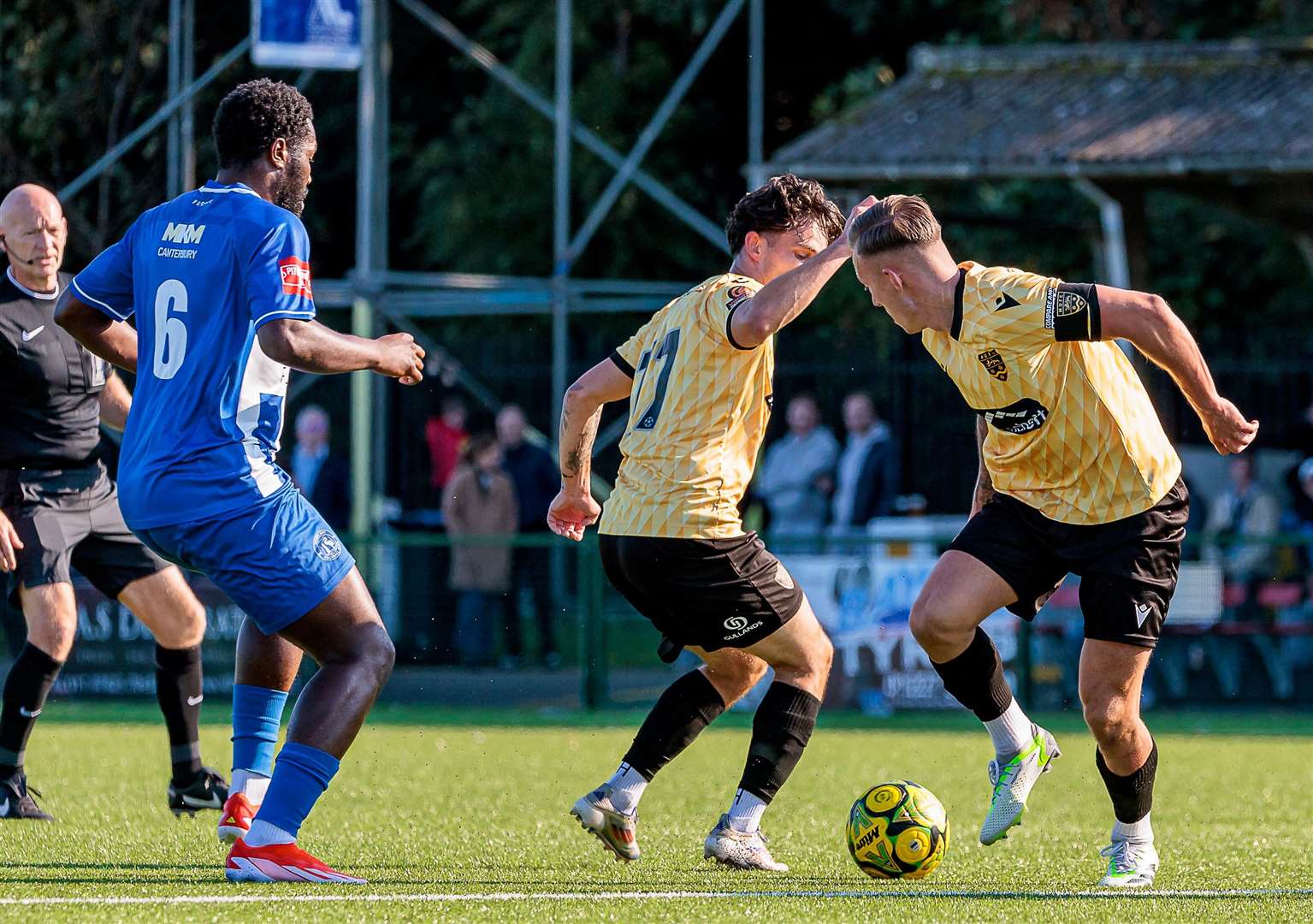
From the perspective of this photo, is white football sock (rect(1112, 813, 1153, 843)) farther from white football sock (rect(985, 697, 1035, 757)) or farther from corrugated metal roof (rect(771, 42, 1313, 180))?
corrugated metal roof (rect(771, 42, 1313, 180))

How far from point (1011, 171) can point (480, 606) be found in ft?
22.3

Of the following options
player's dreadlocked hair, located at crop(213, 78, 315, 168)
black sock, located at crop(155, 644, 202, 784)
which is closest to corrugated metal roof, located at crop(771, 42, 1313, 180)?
black sock, located at crop(155, 644, 202, 784)

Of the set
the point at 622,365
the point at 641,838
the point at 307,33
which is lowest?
the point at 641,838

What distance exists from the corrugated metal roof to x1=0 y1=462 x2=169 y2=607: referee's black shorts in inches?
432

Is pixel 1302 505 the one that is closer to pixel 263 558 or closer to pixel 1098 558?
pixel 1098 558

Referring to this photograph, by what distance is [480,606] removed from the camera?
14.0 meters

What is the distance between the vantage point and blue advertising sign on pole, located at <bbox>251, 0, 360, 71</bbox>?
16.6 meters

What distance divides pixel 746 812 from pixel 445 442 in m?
11.7

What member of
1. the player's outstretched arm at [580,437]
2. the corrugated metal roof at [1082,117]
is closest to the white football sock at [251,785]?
the player's outstretched arm at [580,437]

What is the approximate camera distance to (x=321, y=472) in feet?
52.0

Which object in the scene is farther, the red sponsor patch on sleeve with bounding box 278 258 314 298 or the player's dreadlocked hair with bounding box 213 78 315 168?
the player's dreadlocked hair with bounding box 213 78 315 168

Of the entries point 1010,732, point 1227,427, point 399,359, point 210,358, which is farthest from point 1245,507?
point 210,358

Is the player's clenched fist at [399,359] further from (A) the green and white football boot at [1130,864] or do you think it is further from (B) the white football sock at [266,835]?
(A) the green and white football boot at [1130,864]

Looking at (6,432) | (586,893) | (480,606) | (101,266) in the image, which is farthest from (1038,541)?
(480,606)
